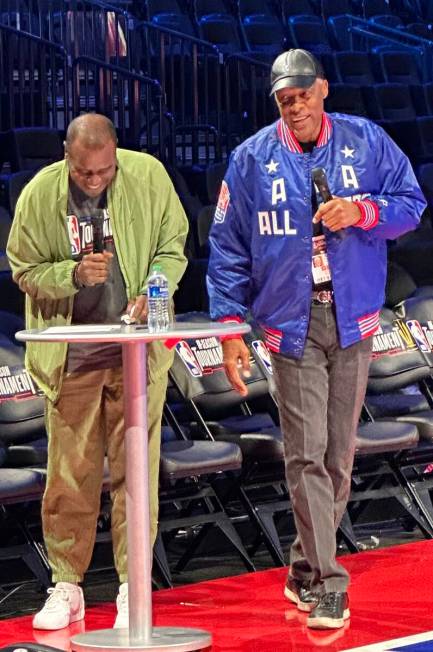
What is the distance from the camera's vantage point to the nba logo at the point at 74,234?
4.50 m

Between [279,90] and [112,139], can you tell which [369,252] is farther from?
[112,139]

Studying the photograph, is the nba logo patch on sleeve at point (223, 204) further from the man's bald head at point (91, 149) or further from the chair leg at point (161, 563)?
the chair leg at point (161, 563)

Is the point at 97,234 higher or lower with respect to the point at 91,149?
lower

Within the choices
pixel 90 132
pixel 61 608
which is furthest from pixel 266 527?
pixel 90 132

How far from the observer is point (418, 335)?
6863 mm

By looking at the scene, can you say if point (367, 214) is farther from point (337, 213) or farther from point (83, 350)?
point (83, 350)

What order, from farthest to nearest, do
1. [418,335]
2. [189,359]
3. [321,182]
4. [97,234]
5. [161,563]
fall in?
[418,335] → [189,359] → [161,563] → [321,182] → [97,234]

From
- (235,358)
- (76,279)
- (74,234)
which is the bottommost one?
(235,358)

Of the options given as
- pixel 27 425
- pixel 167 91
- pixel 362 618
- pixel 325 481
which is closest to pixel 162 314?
pixel 325 481

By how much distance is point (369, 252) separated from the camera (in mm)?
4562

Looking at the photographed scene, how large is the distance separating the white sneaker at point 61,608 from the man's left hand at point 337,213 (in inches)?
58.4

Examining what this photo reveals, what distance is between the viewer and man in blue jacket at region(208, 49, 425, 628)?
445 centimetres

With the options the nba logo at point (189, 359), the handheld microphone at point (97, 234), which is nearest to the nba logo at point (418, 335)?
the nba logo at point (189, 359)

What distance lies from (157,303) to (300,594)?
1255 millimetres
